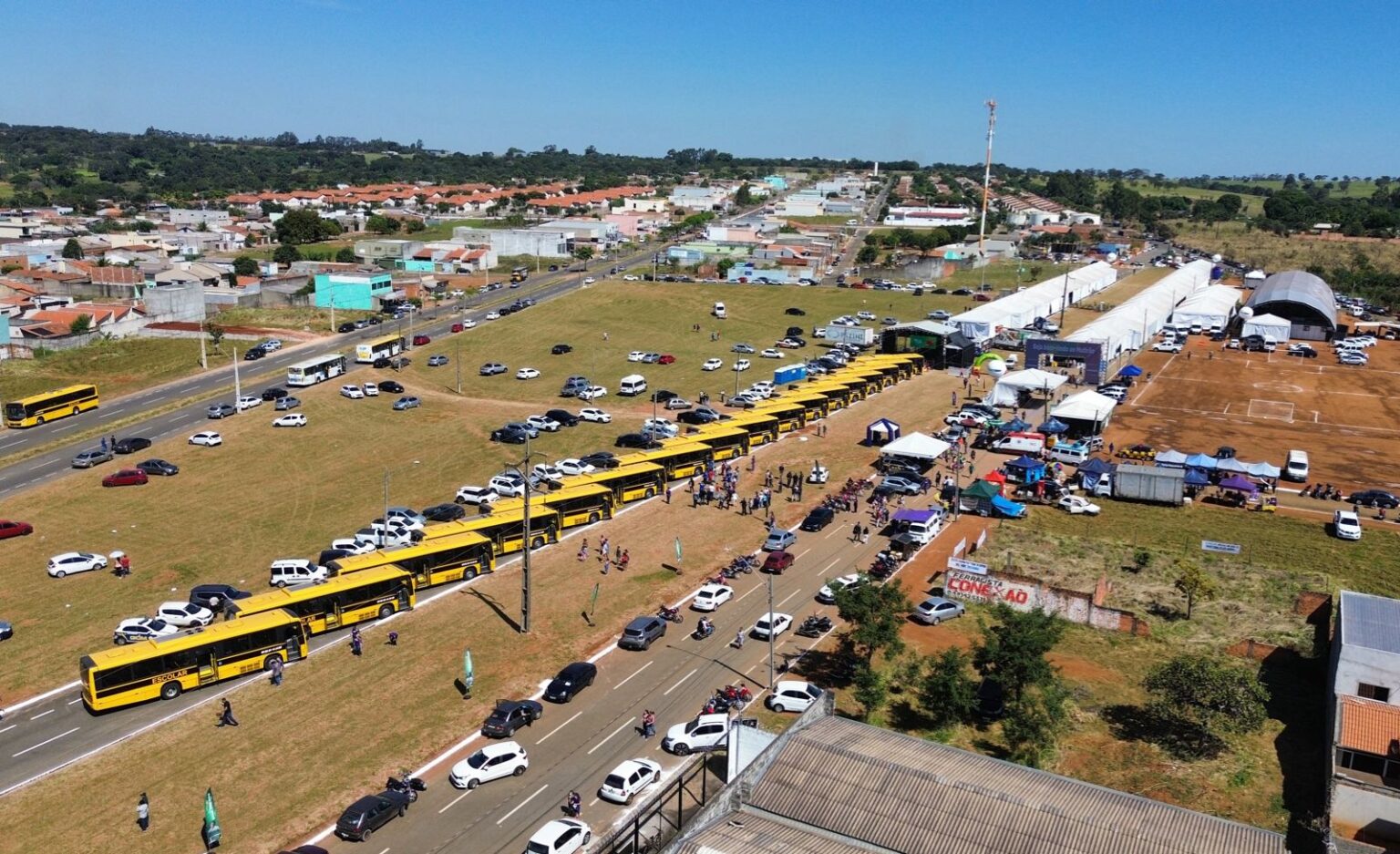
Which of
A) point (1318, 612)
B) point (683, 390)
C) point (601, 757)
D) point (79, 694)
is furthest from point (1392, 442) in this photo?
point (79, 694)

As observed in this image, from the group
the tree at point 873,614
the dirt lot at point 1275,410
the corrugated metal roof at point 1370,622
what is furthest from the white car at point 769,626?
the dirt lot at point 1275,410

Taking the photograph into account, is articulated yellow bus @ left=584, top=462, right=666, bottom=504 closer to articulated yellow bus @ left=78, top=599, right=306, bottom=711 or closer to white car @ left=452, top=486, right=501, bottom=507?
white car @ left=452, top=486, right=501, bottom=507

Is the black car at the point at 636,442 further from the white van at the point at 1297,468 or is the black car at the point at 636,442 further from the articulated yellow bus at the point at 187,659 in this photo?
the white van at the point at 1297,468

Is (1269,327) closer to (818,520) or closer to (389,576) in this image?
(818,520)

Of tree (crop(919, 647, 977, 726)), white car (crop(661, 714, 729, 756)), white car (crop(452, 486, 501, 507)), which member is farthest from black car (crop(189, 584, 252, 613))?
tree (crop(919, 647, 977, 726))

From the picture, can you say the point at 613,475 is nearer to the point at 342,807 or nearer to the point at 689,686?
the point at 689,686

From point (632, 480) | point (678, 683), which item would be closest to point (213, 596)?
point (678, 683)
